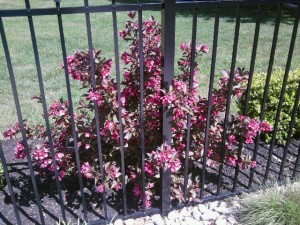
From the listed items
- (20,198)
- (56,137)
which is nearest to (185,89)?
(56,137)

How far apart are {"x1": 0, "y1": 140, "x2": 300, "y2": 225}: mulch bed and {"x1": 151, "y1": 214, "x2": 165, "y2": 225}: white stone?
28cm

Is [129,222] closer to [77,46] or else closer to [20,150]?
[20,150]

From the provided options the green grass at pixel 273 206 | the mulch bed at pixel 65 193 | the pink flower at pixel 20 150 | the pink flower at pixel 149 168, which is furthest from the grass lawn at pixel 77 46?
the green grass at pixel 273 206

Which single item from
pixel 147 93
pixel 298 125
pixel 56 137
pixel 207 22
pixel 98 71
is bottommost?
pixel 207 22

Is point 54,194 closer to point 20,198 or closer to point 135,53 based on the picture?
point 20,198

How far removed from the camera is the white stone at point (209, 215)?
276cm

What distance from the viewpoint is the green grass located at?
2.55m

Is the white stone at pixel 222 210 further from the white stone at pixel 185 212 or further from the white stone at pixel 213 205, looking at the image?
the white stone at pixel 185 212

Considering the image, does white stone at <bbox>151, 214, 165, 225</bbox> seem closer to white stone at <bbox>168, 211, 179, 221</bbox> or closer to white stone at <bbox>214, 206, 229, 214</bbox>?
white stone at <bbox>168, 211, 179, 221</bbox>

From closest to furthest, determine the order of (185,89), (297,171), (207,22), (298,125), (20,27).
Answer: (185,89), (297,171), (298,125), (20,27), (207,22)

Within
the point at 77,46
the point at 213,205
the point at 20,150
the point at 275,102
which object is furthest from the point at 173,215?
the point at 77,46

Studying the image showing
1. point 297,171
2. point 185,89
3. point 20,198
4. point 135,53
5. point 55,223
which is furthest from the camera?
point 297,171

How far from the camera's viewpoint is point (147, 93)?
2.54m

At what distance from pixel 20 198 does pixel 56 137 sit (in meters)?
0.56
